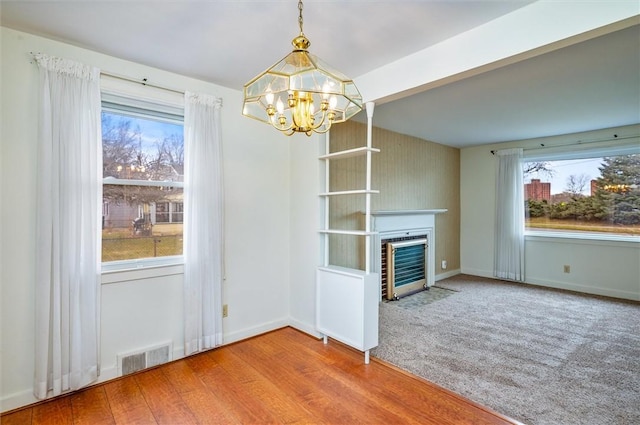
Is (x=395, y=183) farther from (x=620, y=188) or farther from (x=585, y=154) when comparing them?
(x=620, y=188)

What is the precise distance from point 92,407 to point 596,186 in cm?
660

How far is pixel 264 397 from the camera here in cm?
220

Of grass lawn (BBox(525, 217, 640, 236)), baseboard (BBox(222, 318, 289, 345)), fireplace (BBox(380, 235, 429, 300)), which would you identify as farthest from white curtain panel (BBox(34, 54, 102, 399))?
grass lawn (BBox(525, 217, 640, 236))

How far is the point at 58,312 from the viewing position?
216 cm

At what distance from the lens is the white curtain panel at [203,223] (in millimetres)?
2744

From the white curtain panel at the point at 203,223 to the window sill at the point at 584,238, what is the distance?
5128mm

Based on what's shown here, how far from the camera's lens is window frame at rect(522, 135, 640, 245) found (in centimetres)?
447

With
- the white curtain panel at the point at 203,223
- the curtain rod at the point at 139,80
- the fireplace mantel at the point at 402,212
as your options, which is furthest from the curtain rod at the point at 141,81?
the fireplace mantel at the point at 402,212

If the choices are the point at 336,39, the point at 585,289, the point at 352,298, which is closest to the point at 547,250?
the point at 585,289

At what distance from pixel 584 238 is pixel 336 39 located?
5.02 meters

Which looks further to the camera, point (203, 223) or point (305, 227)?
point (305, 227)

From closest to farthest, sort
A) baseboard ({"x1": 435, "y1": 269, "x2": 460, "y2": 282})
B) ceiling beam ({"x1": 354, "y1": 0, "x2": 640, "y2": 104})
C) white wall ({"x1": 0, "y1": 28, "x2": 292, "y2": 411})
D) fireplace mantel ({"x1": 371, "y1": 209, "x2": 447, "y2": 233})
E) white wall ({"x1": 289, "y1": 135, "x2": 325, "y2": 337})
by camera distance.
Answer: ceiling beam ({"x1": 354, "y1": 0, "x2": 640, "y2": 104}), white wall ({"x1": 0, "y1": 28, "x2": 292, "y2": 411}), white wall ({"x1": 289, "y1": 135, "x2": 325, "y2": 337}), fireplace mantel ({"x1": 371, "y1": 209, "x2": 447, "y2": 233}), baseboard ({"x1": 435, "y1": 269, "x2": 460, "y2": 282})

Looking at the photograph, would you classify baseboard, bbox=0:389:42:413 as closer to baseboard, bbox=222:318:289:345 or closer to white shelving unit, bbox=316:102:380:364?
baseboard, bbox=222:318:289:345

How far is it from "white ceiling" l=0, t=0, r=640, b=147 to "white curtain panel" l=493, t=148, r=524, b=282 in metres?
1.96
